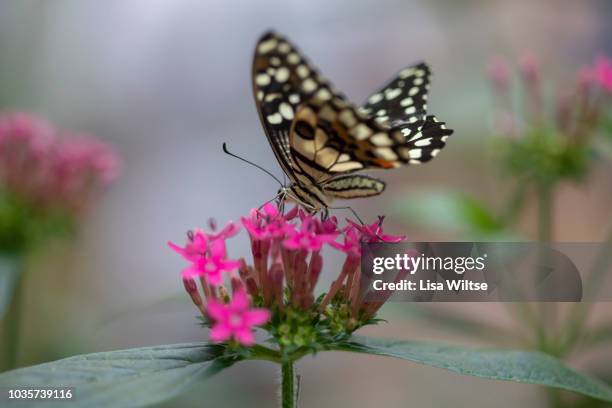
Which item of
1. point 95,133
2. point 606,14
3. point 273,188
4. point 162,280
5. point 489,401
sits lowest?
point 489,401

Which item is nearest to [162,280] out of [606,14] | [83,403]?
[83,403]

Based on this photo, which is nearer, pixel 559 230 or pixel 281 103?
pixel 281 103

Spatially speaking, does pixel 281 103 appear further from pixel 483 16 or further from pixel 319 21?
pixel 483 16

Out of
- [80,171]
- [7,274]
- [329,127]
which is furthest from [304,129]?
[80,171]

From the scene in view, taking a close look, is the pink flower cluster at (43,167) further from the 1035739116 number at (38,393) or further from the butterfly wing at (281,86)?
the 1035739116 number at (38,393)

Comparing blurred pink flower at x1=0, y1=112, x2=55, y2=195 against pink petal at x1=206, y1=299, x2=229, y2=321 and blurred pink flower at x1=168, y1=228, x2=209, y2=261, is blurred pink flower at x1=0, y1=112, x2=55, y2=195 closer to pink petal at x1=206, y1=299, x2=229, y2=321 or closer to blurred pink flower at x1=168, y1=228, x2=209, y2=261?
blurred pink flower at x1=168, y1=228, x2=209, y2=261

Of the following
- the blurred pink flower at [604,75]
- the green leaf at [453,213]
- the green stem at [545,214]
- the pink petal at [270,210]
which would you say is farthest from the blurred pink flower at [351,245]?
the blurred pink flower at [604,75]

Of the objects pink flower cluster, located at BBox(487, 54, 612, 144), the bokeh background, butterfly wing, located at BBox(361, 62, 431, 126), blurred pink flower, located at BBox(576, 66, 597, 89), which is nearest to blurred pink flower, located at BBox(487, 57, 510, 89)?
pink flower cluster, located at BBox(487, 54, 612, 144)
